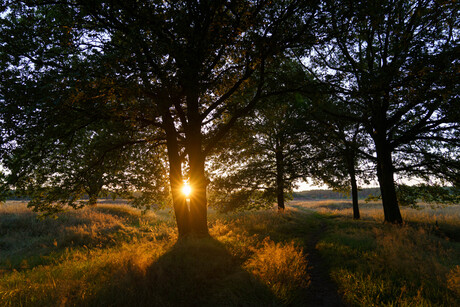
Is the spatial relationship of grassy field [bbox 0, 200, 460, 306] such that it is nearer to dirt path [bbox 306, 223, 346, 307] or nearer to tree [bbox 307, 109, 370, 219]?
dirt path [bbox 306, 223, 346, 307]

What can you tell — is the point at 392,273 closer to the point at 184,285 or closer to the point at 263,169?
the point at 184,285

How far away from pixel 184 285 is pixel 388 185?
13.8m

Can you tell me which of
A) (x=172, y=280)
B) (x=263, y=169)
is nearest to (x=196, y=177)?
(x=172, y=280)

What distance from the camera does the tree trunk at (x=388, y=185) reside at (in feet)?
44.8

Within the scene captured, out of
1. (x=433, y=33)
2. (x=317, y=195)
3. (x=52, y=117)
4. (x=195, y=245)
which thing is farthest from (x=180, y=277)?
(x=317, y=195)

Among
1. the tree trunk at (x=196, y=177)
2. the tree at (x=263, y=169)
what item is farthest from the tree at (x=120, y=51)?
the tree at (x=263, y=169)

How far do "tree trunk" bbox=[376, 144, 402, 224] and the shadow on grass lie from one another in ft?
39.0

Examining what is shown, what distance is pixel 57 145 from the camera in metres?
8.88

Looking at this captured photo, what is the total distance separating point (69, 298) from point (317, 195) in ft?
327

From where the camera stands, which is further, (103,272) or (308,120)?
(308,120)

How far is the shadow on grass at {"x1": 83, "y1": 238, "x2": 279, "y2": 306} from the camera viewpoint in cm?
472

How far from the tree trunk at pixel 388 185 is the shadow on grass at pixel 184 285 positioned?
11.9 m

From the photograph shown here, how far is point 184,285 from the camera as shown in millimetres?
5488

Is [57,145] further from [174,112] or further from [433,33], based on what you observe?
[433,33]
